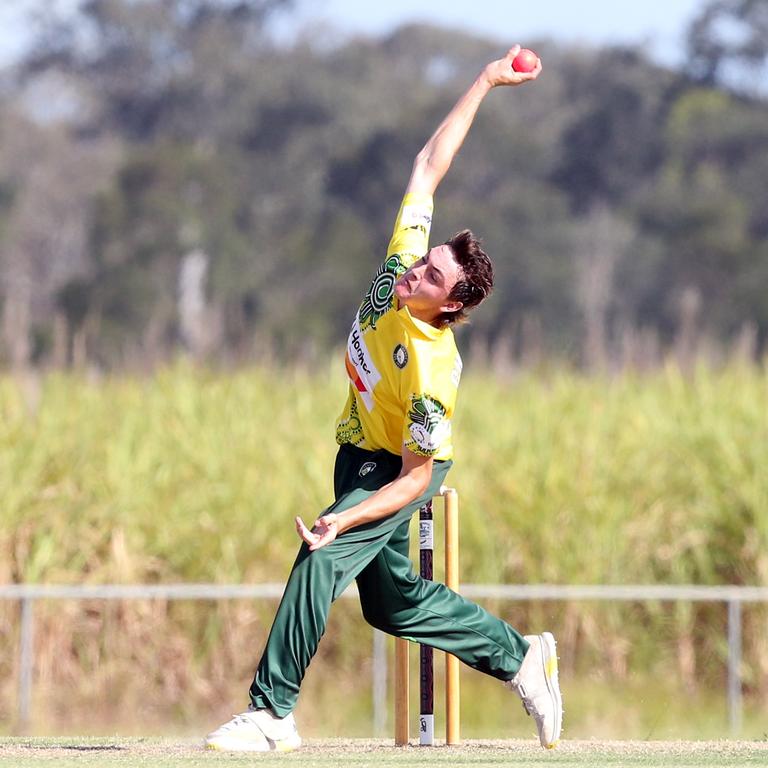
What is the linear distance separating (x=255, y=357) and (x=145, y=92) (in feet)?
104

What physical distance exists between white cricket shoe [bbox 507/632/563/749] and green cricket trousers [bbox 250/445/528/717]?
41 millimetres

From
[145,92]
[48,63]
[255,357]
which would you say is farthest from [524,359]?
[48,63]

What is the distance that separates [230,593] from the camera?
1027 cm

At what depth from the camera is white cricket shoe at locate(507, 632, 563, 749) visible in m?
6.73

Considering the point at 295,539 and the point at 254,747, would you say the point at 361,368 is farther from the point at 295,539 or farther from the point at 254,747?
the point at 295,539

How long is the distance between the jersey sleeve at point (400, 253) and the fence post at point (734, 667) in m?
4.76

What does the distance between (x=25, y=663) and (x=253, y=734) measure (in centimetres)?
454

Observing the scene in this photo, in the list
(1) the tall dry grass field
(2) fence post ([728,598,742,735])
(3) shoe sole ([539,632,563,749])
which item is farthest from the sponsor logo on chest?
(2) fence post ([728,598,742,735])

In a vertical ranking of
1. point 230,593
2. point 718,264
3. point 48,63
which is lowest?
point 230,593

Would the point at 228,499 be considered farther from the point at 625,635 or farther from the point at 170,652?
the point at 625,635

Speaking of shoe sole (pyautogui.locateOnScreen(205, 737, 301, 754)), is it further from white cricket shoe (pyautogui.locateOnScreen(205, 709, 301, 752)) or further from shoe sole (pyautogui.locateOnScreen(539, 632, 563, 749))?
shoe sole (pyautogui.locateOnScreen(539, 632, 563, 749))

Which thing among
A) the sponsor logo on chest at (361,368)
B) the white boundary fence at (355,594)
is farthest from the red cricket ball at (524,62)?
the white boundary fence at (355,594)

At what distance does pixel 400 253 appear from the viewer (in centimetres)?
639

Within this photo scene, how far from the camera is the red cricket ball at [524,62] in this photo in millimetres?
6926
